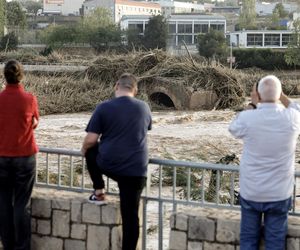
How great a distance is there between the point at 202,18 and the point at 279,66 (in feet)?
151

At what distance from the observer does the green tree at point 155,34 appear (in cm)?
8238

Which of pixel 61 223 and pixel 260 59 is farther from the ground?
pixel 61 223

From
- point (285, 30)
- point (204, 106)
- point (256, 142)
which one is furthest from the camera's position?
point (285, 30)

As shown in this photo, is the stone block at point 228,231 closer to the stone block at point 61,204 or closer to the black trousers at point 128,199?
the black trousers at point 128,199

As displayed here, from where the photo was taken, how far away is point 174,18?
12062cm

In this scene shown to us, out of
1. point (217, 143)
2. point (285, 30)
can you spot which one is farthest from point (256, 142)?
point (285, 30)

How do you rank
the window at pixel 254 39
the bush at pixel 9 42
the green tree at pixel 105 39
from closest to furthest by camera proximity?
1. the bush at pixel 9 42
2. the green tree at pixel 105 39
3. the window at pixel 254 39

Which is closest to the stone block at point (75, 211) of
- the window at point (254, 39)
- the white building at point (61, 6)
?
the window at point (254, 39)

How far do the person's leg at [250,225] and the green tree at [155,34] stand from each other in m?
76.4

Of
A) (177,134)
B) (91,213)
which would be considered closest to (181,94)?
(177,134)

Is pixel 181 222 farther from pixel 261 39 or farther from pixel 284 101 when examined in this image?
pixel 261 39

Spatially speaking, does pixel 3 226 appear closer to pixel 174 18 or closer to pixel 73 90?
pixel 73 90

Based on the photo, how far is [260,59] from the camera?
75.6m

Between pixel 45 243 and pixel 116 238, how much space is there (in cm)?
79
